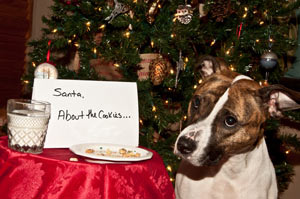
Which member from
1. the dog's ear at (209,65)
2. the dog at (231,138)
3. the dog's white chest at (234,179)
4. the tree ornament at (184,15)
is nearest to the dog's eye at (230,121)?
the dog at (231,138)

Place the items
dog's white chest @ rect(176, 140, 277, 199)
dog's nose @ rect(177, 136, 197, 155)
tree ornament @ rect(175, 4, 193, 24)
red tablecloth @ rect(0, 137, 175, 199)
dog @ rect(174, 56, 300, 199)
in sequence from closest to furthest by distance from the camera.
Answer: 1. red tablecloth @ rect(0, 137, 175, 199)
2. dog's nose @ rect(177, 136, 197, 155)
3. dog @ rect(174, 56, 300, 199)
4. dog's white chest @ rect(176, 140, 277, 199)
5. tree ornament @ rect(175, 4, 193, 24)

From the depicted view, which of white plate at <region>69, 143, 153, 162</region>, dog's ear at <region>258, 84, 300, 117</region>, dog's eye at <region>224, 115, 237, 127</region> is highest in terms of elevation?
dog's ear at <region>258, 84, 300, 117</region>

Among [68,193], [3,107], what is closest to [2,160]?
[68,193]

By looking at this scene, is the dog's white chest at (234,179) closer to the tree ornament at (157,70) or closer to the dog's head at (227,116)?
the dog's head at (227,116)

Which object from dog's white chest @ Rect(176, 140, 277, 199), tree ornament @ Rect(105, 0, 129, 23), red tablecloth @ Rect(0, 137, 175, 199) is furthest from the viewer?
tree ornament @ Rect(105, 0, 129, 23)

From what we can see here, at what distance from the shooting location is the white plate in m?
1.49

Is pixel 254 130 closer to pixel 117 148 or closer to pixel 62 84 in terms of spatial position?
pixel 117 148

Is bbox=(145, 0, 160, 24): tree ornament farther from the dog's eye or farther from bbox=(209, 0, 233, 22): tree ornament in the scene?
the dog's eye

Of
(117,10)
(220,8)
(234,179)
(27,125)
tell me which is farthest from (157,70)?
(27,125)

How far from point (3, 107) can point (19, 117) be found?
4.65 metres

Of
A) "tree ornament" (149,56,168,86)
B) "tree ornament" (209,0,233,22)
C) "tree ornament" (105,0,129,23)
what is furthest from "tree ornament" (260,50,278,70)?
"tree ornament" (105,0,129,23)

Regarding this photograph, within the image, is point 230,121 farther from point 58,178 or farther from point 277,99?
point 58,178

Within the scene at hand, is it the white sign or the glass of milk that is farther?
the white sign

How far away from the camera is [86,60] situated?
2.79 metres
